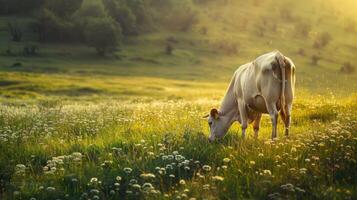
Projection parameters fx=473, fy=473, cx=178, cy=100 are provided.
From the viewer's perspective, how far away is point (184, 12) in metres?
117

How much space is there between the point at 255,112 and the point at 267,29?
115166mm

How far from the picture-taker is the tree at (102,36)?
90.4 metres

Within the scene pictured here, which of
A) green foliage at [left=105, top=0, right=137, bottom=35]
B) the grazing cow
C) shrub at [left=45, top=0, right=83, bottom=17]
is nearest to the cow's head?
the grazing cow

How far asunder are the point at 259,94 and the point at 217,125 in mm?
1736

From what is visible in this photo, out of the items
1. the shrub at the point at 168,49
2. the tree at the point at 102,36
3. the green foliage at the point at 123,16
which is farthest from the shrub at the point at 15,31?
the shrub at the point at 168,49

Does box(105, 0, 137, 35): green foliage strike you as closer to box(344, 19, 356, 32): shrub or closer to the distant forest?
the distant forest

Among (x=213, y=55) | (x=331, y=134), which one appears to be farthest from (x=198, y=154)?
(x=213, y=55)

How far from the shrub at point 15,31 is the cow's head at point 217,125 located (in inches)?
3385

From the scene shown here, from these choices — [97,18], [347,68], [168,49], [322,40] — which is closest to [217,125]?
[168,49]

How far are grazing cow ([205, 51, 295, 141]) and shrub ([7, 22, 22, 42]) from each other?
8587cm

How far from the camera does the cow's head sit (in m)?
11.9

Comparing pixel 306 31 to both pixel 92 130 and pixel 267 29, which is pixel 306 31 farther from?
pixel 92 130

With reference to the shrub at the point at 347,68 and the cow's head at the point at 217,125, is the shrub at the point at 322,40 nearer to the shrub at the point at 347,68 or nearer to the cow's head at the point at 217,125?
the shrub at the point at 347,68

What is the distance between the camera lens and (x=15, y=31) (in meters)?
93.7
